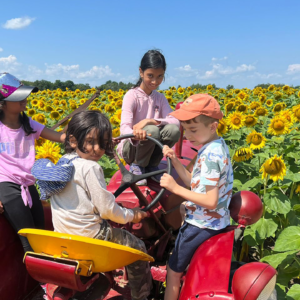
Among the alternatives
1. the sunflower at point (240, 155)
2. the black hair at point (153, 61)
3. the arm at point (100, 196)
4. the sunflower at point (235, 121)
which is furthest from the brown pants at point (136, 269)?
the sunflower at point (235, 121)

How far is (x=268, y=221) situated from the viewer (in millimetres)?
3328

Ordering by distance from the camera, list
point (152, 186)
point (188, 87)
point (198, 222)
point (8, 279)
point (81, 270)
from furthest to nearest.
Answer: point (188, 87) < point (152, 186) < point (8, 279) < point (198, 222) < point (81, 270)

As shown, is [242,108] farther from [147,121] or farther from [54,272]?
[54,272]

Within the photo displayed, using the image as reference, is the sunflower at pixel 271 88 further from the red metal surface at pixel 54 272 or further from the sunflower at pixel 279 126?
the red metal surface at pixel 54 272

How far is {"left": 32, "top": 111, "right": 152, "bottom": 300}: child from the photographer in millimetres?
1774

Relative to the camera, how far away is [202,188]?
1.92m

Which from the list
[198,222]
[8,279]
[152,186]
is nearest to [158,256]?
[152,186]

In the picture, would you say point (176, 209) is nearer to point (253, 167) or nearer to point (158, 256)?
point (158, 256)

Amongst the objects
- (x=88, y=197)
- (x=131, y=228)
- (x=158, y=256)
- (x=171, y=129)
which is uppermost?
(x=171, y=129)

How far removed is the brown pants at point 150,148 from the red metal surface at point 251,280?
119 centimetres

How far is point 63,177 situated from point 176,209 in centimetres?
116

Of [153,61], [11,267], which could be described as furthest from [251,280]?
[153,61]

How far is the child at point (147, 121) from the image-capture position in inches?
100

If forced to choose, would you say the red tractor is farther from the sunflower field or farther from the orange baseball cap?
the sunflower field
